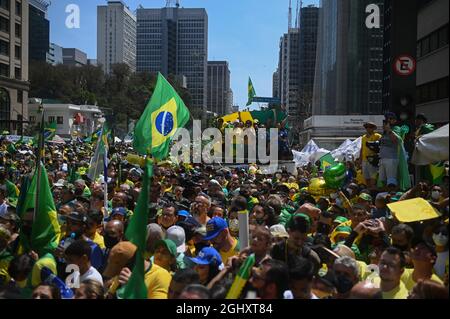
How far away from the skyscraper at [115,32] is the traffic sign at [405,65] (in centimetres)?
11255

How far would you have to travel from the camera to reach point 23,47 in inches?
2702

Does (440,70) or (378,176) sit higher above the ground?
(440,70)

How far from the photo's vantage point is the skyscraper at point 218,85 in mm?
151375

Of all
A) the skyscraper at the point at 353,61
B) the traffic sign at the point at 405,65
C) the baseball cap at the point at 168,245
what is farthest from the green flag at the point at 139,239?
the skyscraper at the point at 353,61

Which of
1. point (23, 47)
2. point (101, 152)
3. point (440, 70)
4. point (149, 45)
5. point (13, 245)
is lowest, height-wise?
point (13, 245)

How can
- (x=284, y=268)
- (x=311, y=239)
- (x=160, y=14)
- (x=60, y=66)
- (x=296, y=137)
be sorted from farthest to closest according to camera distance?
(x=160, y=14) < (x=60, y=66) < (x=296, y=137) < (x=311, y=239) < (x=284, y=268)

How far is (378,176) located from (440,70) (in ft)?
69.3

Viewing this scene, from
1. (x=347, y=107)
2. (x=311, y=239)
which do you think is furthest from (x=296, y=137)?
(x=311, y=239)

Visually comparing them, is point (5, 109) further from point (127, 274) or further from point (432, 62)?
point (127, 274)

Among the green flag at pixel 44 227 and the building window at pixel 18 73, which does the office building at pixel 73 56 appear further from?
the green flag at pixel 44 227

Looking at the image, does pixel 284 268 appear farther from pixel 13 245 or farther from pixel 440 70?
pixel 440 70

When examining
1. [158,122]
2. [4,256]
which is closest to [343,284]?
[4,256]

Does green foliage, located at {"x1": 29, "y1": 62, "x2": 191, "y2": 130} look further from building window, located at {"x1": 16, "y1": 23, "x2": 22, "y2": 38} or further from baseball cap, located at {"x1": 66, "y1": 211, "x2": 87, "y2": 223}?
baseball cap, located at {"x1": 66, "y1": 211, "x2": 87, "y2": 223}

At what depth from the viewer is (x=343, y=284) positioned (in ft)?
14.4
